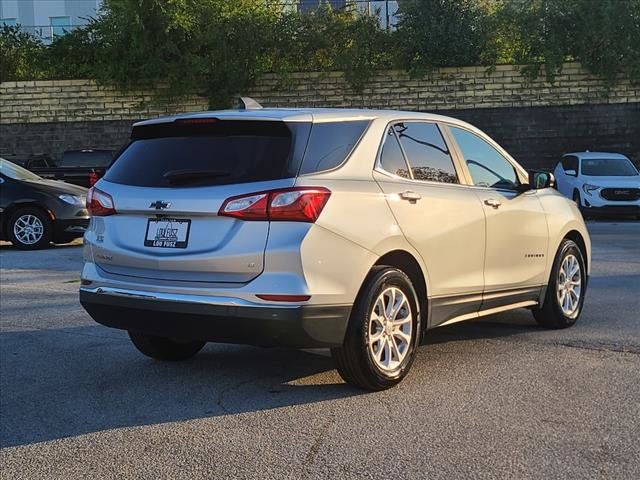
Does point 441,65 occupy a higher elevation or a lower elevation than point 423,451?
higher

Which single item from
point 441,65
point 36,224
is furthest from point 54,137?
point 36,224

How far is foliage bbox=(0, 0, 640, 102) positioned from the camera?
26609 mm

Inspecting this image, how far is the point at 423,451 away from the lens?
3885 mm

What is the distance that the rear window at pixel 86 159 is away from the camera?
67.1 feet

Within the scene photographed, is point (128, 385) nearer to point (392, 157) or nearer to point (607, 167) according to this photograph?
point (392, 157)

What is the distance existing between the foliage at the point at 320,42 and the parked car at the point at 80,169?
6.93m

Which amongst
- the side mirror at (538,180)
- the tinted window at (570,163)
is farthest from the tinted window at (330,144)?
the tinted window at (570,163)

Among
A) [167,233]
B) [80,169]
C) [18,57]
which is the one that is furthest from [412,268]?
[18,57]

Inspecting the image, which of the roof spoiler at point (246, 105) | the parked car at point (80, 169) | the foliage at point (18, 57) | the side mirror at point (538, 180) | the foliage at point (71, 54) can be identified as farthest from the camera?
the foliage at point (18, 57)

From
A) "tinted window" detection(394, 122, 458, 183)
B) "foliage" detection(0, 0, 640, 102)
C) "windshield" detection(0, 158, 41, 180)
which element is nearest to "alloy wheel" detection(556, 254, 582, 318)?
"tinted window" detection(394, 122, 458, 183)

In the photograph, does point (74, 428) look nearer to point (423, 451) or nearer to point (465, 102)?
point (423, 451)

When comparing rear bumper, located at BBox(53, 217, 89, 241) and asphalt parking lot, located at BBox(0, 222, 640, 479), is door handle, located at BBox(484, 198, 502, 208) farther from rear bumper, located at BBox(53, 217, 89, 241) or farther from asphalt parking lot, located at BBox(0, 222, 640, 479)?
rear bumper, located at BBox(53, 217, 89, 241)

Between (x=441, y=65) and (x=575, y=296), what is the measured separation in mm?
21649

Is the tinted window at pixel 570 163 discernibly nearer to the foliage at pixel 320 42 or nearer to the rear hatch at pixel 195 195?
the foliage at pixel 320 42
